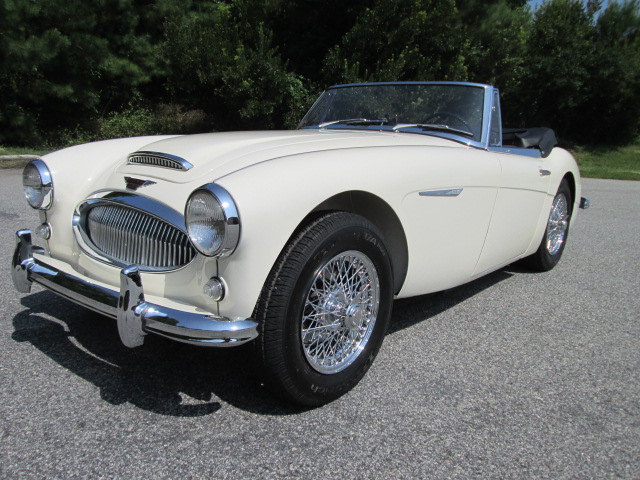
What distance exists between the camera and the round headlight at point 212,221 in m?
1.83

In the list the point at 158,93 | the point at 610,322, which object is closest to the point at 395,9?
the point at 158,93

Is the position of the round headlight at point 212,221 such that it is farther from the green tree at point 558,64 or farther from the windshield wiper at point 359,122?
the green tree at point 558,64

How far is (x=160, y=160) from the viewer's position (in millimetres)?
2348

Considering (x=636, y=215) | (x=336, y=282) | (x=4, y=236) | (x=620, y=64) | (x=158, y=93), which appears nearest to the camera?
(x=336, y=282)

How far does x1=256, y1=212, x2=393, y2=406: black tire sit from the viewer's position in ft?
6.35

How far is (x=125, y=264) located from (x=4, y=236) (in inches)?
121

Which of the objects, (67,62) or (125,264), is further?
(67,62)

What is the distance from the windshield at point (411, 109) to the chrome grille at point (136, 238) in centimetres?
166

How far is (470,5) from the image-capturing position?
583 inches

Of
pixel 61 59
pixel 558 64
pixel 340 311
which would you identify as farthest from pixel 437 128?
pixel 558 64

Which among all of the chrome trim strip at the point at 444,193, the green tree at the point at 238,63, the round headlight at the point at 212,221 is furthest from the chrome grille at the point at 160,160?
the green tree at the point at 238,63

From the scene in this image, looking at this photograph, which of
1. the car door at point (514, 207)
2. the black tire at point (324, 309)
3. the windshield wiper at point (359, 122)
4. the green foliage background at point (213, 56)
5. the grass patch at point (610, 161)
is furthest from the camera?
the grass patch at point (610, 161)

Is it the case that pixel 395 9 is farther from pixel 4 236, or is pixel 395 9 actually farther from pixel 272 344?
pixel 272 344

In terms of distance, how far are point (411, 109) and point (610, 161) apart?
58.1 ft
